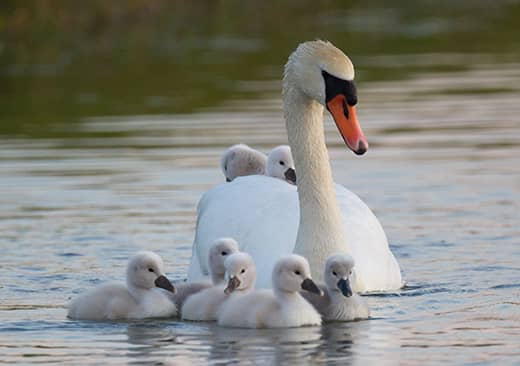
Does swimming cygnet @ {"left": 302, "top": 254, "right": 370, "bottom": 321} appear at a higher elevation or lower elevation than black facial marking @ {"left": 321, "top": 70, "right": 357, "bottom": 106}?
lower

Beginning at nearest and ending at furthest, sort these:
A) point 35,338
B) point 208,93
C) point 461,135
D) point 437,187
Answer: point 35,338
point 437,187
point 461,135
point 208,93

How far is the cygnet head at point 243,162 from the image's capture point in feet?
43.3

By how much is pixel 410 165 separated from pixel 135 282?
6824mm

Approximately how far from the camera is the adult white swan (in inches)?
420

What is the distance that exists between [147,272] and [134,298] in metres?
0.19

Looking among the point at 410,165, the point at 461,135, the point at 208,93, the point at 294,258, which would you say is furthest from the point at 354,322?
the point at 208,93

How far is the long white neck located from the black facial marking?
1.43 ft

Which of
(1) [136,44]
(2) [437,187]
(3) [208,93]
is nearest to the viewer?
(2) [437,187]

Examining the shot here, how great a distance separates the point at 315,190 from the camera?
11.0 meters

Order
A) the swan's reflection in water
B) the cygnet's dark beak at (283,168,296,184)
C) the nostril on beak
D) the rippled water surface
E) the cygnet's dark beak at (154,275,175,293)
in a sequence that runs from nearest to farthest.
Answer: the swan's reflection in water
the rippled water surface
the nostril on beak
the cygnet's dark beak at (154,275,175,293)
the cygnet's dark beak at (283,168,296,184)

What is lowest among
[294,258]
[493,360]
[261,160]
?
[493,360]

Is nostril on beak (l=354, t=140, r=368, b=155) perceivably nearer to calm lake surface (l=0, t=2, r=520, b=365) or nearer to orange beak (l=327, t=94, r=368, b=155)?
orange beak (l=327, t=94, r=368, b=155)

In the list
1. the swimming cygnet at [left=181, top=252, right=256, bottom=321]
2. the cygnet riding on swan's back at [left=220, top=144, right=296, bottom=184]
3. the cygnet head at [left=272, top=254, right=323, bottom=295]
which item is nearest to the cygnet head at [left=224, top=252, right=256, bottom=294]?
the swimming cygnet at [left=181, top=252, right=256, bottom=321]

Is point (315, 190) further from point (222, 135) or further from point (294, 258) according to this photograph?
point (222, 135)
